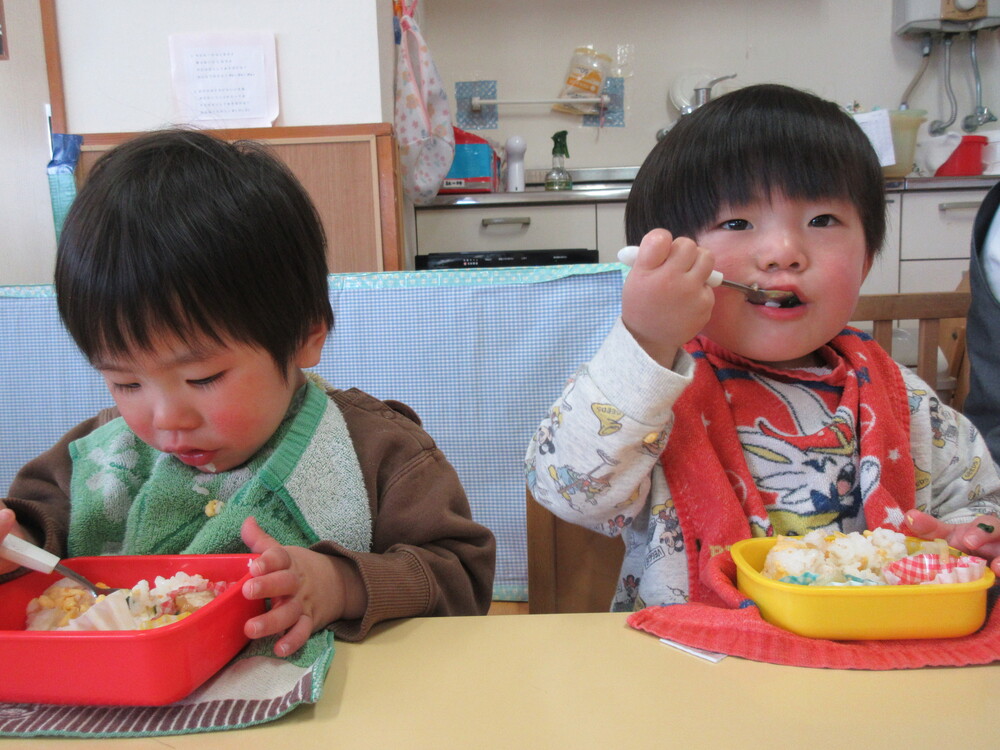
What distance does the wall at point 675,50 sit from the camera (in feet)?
12.8

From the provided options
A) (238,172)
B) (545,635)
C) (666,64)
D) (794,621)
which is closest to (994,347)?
(794,621)

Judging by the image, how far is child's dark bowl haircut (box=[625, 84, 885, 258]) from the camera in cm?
76

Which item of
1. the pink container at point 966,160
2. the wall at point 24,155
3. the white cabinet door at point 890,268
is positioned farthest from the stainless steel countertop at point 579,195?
the wall at point 24,155

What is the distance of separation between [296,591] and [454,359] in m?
0.84

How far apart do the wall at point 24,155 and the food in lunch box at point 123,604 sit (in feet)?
5.85

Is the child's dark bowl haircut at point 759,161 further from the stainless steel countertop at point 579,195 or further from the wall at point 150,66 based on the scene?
the stainless steel countertop at point 579,195

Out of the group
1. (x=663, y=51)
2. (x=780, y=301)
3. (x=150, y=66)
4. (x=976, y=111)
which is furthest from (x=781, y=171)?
(x=976, y=111)

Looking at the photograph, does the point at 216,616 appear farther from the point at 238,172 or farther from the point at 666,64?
the point at 666,64

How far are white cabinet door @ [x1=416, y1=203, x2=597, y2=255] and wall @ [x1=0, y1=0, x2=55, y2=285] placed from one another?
4.95 feet

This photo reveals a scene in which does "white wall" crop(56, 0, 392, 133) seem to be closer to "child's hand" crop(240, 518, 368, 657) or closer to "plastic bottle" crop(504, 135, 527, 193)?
"plastic bottle" crop(504, 135, 527, 193)

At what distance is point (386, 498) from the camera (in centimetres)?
77

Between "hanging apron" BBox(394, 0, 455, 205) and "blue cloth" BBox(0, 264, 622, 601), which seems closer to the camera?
"blue cloth" BBox(0, 264, 622, 601)

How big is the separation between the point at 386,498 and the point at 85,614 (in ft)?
1.01

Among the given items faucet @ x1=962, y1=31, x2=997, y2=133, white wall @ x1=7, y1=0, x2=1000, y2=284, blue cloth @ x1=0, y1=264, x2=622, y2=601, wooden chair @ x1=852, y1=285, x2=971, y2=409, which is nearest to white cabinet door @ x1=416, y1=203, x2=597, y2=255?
white wall @ x1=7, y1=0, x2=1000, y2=284
